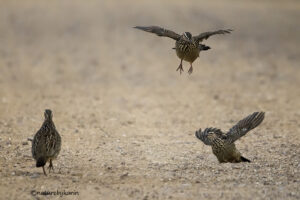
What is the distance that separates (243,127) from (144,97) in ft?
17.6

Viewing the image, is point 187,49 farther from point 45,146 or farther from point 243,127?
point 45,146

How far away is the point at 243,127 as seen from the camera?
28.0 feet

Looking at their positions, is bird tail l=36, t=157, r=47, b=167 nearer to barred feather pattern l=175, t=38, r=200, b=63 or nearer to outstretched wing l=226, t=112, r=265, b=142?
outstretched wing l=226, t=112, r=265, b=142

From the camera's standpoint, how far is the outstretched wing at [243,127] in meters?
8.34

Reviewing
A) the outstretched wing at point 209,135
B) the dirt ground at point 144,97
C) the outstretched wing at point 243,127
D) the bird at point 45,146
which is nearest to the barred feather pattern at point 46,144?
the bird at point 45,146

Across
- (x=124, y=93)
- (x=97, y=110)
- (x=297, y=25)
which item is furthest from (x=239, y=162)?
(x=297, y=25)

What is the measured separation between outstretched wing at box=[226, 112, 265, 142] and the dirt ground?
0.41 meters

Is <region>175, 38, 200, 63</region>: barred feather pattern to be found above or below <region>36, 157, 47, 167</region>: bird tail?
above

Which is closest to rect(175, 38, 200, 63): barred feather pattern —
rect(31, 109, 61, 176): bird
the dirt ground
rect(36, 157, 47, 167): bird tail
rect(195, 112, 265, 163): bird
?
rect(195, 112, 265, 163): bird

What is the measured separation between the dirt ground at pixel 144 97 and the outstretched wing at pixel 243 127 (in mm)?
411

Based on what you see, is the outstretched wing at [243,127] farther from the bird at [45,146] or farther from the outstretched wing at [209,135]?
the bird at [45,146]

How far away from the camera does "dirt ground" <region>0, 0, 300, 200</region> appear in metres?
7.65

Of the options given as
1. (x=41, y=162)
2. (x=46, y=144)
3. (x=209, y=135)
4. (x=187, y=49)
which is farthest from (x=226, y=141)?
(x=41, y=162)

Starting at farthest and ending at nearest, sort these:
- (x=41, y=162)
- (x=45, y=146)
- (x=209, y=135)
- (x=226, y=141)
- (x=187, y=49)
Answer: (x=187, y=49) → (x=209, y=135) → (x=226, y=141) → (x=45, y=146) → (x=41, y=162)
